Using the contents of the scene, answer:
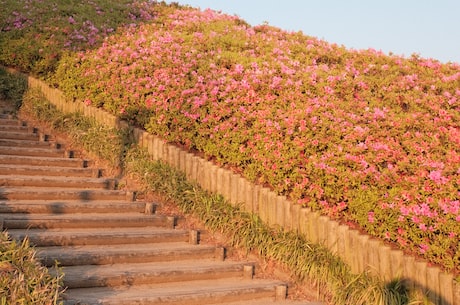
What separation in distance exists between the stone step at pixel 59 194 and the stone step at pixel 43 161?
1.08m

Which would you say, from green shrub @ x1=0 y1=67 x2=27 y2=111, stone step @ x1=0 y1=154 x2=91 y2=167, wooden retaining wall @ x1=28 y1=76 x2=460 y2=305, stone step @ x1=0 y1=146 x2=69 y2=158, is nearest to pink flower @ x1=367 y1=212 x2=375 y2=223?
wooden retaining wall @ x1=28 y1=76 x2=460 y2=305

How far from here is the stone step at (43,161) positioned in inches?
381

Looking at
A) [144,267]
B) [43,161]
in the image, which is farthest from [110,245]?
[43,161]

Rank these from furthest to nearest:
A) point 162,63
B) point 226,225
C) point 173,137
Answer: point 162,63 < point 173,137 < point 226,225

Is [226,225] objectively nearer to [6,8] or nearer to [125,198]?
[125,198]

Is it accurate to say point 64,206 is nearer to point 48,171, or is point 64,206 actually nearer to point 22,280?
point 48,171

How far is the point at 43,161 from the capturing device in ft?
32.5

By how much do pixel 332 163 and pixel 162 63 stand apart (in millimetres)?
5489

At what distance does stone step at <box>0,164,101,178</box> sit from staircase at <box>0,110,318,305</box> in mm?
16

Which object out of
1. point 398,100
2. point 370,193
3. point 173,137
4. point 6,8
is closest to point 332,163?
point 370,193

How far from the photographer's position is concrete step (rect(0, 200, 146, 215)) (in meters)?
7.70

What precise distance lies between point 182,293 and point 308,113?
352 cm

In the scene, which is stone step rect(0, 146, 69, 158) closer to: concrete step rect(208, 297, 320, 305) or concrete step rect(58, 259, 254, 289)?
concrete step rect(58, 259, 254, 289)

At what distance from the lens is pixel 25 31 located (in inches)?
633
